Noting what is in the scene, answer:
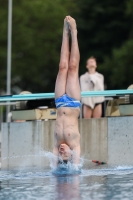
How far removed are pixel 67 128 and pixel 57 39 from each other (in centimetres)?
4196

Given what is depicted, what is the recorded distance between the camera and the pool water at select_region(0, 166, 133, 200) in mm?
12367

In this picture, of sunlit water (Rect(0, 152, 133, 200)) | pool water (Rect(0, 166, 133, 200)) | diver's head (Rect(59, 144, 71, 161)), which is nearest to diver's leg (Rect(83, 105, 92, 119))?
sunlit water (Rect(0, 152, 133, 200))

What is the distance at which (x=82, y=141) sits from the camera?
19.2 m

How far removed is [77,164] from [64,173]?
28cm

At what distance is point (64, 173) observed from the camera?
1625cm

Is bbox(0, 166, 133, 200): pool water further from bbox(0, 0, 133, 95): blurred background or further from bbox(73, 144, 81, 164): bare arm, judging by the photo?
bbox(0, 0, 133, 95): blurred background

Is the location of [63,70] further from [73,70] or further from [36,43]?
[36,43]

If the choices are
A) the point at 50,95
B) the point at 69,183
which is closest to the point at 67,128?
the point at 50,95

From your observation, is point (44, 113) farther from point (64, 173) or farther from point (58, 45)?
point (58, 45)

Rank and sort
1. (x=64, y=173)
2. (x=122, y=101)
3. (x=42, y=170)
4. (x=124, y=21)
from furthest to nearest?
(x=124, y=21) → (x=122, y=101) → (x=42, y=170) → (x=64, y=173)

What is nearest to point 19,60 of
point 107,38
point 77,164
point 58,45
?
point 58,45

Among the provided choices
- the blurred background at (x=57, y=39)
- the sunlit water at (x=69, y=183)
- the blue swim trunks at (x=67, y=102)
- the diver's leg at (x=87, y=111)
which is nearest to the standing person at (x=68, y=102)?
the blue swim trunks at (x=67, y=102)

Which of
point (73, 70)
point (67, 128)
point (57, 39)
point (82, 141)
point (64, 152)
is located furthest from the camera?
point (57, 39)

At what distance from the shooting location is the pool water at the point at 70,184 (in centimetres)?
1237
